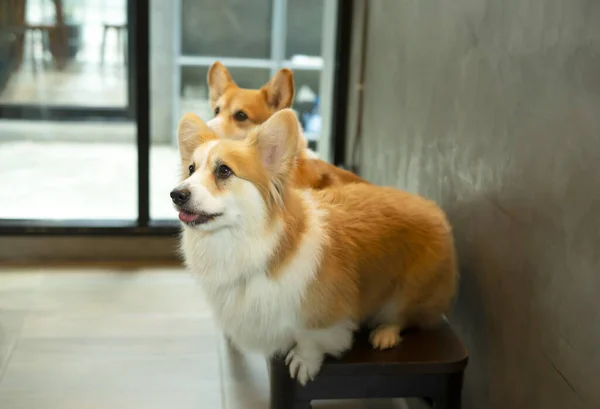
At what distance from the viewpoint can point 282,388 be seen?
183 cm

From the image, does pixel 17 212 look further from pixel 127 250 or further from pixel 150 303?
pixel 150 303

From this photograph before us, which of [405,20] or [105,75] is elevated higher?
[405,20]

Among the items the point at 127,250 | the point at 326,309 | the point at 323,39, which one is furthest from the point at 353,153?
the point at 326,309

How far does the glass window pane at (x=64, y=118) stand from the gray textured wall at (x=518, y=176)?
5.43 feet

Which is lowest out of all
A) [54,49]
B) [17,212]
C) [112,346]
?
[112,346]

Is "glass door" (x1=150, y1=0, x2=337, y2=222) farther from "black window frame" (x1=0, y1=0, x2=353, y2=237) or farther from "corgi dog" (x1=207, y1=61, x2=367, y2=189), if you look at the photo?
"corgi dog" (x1=207, y1=61, x2=367, y2=189)

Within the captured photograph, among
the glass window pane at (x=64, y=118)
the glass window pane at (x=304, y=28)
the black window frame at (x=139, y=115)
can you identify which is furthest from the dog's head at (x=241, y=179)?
the glass window pane at (x=304, y=28)

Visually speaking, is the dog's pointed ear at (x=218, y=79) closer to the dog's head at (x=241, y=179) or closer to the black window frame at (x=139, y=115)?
the black window frame at (x=139, y=115)

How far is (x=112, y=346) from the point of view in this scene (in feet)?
8.48

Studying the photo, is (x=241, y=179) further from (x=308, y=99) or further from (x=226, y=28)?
(x=308, y=99)

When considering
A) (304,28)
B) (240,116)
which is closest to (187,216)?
(240,116)

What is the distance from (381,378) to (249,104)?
111 cm

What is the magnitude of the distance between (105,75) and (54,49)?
0.26m

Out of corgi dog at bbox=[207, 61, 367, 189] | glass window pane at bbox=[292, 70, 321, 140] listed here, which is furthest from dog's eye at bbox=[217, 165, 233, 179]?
glass window pane at bbox=[292, 70, 321, 140]
